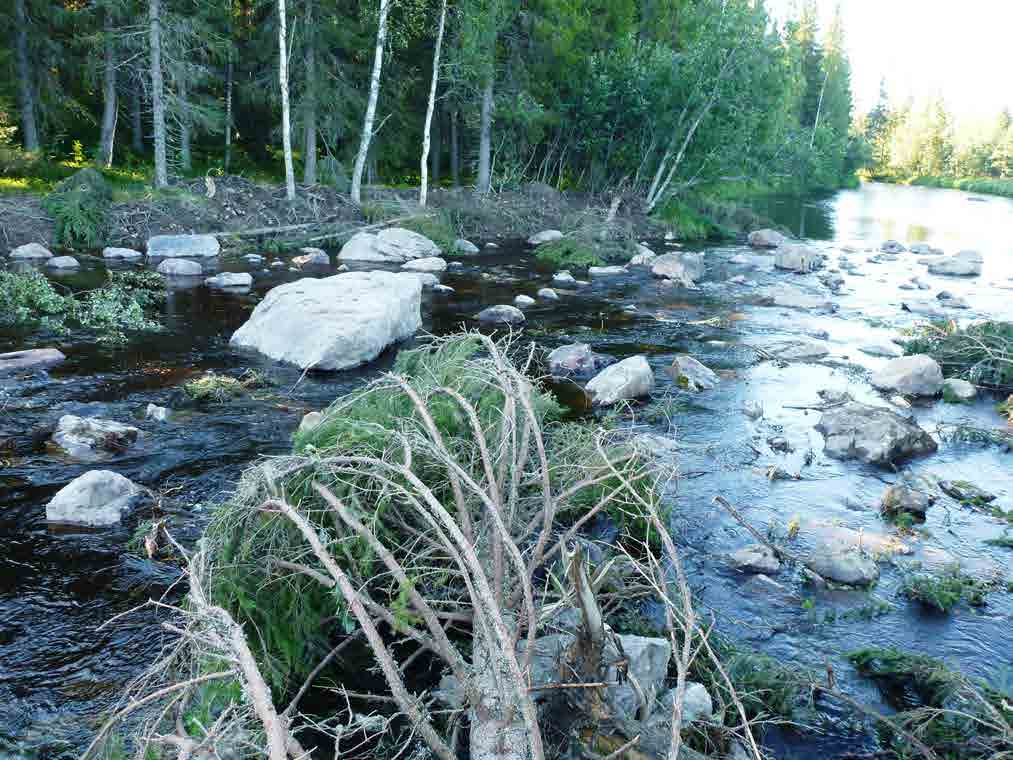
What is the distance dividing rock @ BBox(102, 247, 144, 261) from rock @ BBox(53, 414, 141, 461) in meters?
11.3

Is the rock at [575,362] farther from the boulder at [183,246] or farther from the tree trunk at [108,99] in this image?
the tree trunk at [108,99]

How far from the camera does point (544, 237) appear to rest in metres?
24.1

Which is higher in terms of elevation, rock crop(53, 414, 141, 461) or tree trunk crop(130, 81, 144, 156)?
tree trunk crop(130, 81, 144, 156)

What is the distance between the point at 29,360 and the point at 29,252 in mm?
8588

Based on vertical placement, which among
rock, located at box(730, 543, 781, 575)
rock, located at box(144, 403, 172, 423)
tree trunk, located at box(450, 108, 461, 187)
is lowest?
rock, located at box(730, 543, 781, 575)

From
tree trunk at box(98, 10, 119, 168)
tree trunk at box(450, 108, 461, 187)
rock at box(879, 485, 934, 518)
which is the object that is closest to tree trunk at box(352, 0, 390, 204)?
tree trunk at box(450, 108, 461, 187)

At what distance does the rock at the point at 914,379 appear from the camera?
1130 centimetres

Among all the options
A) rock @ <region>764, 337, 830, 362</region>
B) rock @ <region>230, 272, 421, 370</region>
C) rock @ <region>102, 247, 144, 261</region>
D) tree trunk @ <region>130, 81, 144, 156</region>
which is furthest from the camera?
tree trunk @ <region>130, 81, 144, 156</region>

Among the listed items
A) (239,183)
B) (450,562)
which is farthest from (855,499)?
(239,183)

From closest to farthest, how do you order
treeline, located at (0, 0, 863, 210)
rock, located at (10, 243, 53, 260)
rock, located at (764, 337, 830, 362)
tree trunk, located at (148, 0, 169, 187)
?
rock, located at (764, 337, 830, 362) → rock, located at (10, 243, 53, 260) → tree trunk, located at (148, 0, 169, 187) → treeline, located at (0, 0, 863, 210)

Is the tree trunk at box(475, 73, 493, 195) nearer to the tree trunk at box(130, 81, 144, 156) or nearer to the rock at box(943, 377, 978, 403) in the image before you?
the tree trunk at box(130, 81, 144, 156)

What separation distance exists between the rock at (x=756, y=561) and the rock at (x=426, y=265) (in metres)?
13.8

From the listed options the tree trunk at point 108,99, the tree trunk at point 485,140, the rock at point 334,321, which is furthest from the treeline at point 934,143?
the rock at point 334,321

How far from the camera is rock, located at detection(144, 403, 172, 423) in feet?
28.4
